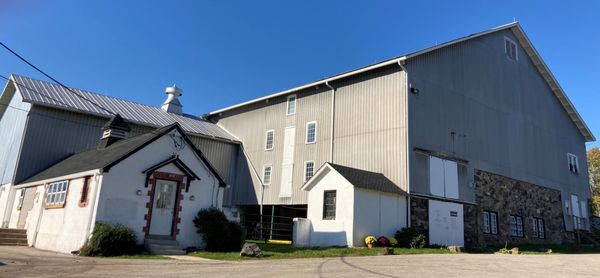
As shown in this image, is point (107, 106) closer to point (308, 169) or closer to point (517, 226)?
point (308, 169)

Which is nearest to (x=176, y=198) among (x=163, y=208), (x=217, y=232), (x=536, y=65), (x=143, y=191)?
(x=163, y=208)

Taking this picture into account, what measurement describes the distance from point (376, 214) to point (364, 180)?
5.54 ft

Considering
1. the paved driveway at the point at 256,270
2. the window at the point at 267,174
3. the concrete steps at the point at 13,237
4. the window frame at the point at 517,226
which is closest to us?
the paved driveway at the point at 256,270

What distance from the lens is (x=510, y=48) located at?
3189 cm

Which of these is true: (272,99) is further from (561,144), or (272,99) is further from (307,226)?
(561,144)

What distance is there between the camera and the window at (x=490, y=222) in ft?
85.6

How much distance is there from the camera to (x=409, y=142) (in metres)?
22.6

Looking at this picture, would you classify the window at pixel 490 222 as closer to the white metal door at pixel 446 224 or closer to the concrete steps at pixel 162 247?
the white metal door at pixel 446 224

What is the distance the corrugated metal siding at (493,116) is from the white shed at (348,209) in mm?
2383

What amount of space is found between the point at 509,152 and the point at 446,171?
7672mm

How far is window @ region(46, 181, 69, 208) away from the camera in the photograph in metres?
17.2

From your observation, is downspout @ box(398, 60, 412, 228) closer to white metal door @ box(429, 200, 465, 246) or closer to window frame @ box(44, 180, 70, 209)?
white metal door @ box(429, 200, 465, 246)

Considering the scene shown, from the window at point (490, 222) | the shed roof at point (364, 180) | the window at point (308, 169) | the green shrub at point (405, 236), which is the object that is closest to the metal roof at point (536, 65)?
the window at point (308, 169)

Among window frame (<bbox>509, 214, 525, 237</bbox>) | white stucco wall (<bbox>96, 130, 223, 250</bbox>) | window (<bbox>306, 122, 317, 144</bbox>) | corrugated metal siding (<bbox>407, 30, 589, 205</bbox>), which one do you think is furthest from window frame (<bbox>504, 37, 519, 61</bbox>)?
white stucco wall (<bbox>96, 130, 223, 250</bbox>)
